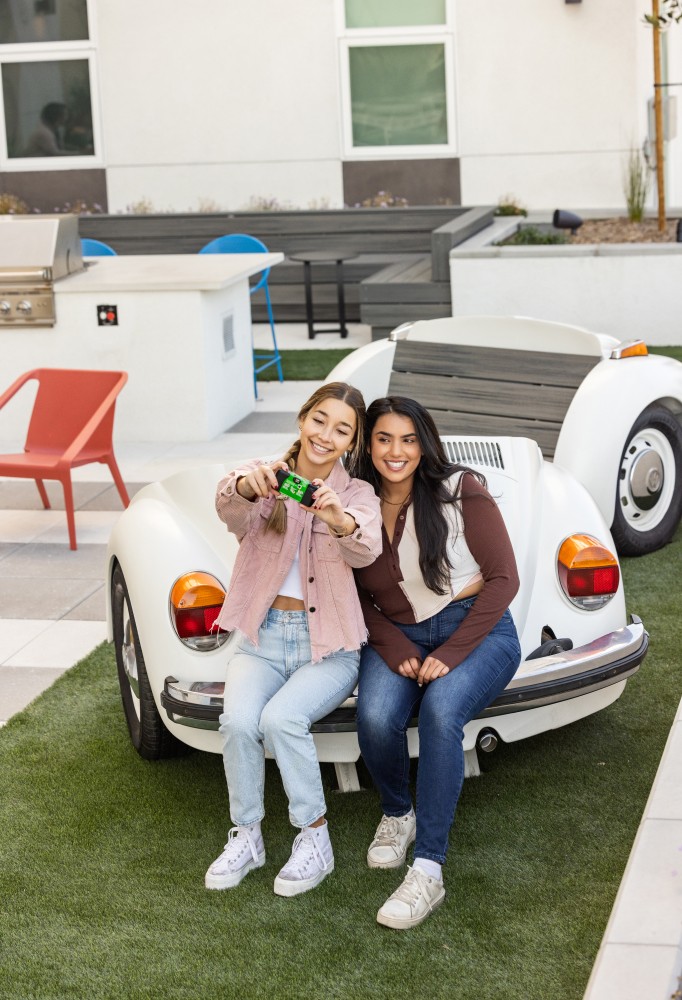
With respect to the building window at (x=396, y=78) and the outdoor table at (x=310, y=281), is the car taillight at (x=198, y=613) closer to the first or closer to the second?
the outdoor table at (x=310, y=281)

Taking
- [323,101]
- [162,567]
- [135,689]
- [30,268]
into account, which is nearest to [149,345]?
[30,268]

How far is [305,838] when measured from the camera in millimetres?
3385

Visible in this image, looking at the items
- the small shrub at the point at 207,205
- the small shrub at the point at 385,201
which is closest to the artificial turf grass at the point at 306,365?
the small shrub at the point at 385,201

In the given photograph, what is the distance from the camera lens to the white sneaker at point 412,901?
124 inches

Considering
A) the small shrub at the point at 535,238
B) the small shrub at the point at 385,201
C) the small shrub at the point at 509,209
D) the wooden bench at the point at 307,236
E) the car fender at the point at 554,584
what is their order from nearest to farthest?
the car fender at the point at 554,584, the small shrub at the point at 535,238, the wooden bench at the point at 307,236, the small shrub at the point at 509,209, the small shrub at the point at 385,201

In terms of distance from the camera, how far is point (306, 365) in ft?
36.9

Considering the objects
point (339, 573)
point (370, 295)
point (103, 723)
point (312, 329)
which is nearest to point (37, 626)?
point (103, 723)

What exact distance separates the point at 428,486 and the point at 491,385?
2418 millimetres

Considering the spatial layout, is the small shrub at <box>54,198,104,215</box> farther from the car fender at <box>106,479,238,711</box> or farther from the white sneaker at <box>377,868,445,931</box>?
the white sneaker at <box>377,868,445,931</box>

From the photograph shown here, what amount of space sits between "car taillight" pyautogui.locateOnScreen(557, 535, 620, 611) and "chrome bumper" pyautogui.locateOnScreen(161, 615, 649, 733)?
0.21 metres

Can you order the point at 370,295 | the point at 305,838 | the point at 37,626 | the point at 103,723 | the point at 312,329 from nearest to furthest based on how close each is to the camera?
the point at 305,838
the point at 103,723
the point at 37,626
the point at 370,295
the point at 312,329

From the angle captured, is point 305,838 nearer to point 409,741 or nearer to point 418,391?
point 409,741

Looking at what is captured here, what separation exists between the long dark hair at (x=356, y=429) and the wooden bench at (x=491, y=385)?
7.24ft

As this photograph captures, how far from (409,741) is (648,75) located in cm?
1292
